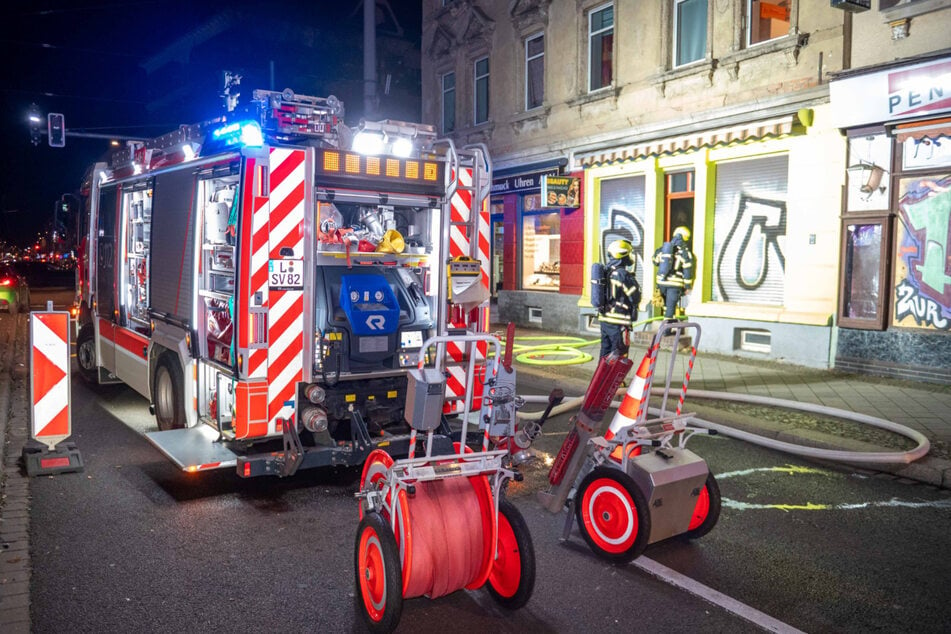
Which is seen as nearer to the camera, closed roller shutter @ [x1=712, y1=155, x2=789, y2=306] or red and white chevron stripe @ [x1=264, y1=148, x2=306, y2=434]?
red and white chevron stripe @ [x1=264, y1=148, x2=306, y2=434]

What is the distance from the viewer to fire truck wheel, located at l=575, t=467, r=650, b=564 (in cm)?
427

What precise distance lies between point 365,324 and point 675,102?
32.0ft

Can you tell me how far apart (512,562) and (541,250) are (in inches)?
553

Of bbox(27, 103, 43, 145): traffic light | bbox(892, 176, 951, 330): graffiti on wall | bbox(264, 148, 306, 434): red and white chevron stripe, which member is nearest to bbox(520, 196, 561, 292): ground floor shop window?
bbox(892, 176, 951, 330): graffiti on wall

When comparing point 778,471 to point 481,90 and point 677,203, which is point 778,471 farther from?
point 481,90

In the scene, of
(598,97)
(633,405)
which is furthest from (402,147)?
(598,97)

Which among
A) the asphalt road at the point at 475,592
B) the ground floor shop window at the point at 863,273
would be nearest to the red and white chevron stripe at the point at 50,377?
the asphalt road at the point at 475,592

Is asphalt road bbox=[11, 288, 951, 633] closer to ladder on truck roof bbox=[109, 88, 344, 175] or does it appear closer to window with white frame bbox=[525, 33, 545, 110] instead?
ladder on truck roof bbox=[109, 88, 344, 175]

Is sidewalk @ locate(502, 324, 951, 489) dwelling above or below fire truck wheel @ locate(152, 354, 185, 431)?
below

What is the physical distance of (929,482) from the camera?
616 cm

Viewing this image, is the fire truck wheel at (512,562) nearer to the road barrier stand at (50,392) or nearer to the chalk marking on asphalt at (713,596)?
the chalk marking on asphalt at (713,596)

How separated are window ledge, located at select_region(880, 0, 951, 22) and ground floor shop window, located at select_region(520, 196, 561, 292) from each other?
7.92 metres

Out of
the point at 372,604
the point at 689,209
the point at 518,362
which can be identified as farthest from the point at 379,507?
the point at 689,209

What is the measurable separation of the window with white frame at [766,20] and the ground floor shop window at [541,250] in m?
5.81
